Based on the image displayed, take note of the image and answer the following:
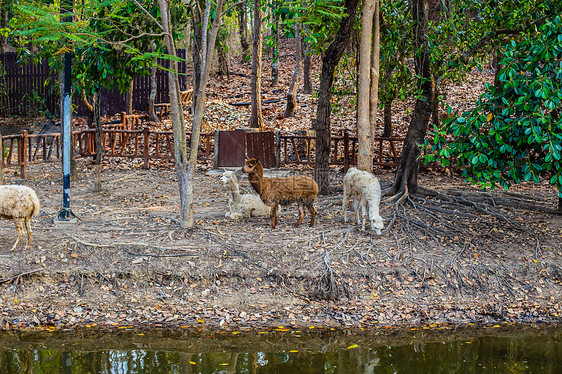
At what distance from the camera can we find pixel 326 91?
12078mm

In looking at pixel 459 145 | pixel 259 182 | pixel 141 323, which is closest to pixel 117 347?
pixel 141 323

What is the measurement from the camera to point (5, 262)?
27.3 ft

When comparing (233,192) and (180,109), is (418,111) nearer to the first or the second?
(233,192)

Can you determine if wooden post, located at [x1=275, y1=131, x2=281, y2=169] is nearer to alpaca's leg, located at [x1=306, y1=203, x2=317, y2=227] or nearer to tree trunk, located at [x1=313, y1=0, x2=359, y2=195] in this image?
tree trunk, located at [x1=313, y1=0, x2=359, y2=195]

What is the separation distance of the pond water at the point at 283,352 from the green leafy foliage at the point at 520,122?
99.1 inches

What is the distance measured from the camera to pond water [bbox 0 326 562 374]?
21.6 ft

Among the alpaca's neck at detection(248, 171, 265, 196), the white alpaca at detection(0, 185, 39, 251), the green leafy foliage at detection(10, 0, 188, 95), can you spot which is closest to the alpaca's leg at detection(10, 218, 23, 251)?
the white alpaca at detection(0, 185, 39, 251)

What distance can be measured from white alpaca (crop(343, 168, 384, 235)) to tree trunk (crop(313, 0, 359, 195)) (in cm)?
206

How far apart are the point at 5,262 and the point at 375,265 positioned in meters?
5.58

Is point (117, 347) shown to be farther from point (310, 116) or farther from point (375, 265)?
point (310, 116)

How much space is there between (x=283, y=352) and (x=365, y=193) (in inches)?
146

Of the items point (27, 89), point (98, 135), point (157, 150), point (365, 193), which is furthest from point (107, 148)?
point (365, 193)

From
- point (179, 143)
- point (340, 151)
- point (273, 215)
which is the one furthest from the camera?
point (340, 151)

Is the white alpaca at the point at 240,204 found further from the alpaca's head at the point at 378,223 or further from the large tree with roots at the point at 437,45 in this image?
Result: the large tree with roots at the point at 437,45
